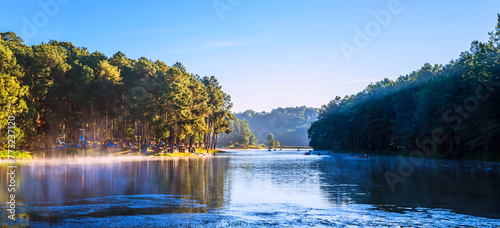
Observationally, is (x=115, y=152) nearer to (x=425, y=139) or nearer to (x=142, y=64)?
(x=142, y=64)

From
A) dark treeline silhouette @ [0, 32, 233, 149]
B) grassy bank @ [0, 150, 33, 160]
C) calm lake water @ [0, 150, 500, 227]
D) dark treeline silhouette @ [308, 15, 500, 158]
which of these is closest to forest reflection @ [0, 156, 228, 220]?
calm lake water @ [0, 150, 500, 227]

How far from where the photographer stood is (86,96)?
8881cm

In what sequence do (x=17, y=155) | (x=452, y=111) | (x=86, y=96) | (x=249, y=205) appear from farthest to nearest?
(x=86, y=96), (x=452, y=111), (x=17, y=155), (x=249, y=205)

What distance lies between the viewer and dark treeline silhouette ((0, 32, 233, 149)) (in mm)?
77688

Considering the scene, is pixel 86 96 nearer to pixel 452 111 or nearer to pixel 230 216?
pixel 452 111

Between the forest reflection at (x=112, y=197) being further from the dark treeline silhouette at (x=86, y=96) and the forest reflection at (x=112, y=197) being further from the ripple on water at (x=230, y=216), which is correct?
the dark treeline silhouette at (x=86, y=96)

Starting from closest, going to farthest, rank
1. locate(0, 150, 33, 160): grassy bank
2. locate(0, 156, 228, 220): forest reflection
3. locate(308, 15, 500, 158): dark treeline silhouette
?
locate(0, 156, 228, 220): forest reflection, locate(0, 150, 33, 160): grassy bank, locate(308, 15, 500, 158): dark treeline silhouette

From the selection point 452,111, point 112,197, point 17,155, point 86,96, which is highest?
point 86,96

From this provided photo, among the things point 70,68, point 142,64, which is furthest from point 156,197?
point 142,64

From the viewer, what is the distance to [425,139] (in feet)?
290

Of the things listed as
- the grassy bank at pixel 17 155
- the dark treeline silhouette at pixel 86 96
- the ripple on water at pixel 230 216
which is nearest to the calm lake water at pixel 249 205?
the ripple on water at pixel 230 216

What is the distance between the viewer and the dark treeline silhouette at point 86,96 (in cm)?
7769

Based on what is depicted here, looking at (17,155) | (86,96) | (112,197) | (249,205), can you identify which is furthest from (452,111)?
(86,96)

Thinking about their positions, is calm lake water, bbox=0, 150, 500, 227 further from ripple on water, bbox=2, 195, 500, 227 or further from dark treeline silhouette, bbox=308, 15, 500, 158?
dark treeline silhouette, bbox=308, 15, 500, 158
